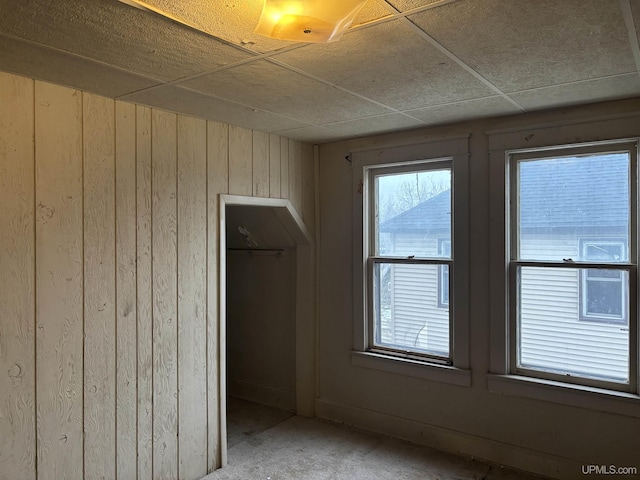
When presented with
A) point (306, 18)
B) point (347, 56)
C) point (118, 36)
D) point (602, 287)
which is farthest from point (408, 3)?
point (602, 287)

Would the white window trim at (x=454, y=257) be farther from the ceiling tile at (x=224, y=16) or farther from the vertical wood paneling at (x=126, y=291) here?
the ceiling tile at (x=224, y=16)

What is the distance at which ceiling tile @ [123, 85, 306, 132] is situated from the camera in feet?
8.39

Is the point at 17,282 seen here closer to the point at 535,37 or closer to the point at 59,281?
the point at 59,281

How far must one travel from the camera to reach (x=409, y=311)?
12.1 feet

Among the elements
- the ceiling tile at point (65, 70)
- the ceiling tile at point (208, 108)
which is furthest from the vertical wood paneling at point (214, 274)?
the ceiling tile at point (65, 70)

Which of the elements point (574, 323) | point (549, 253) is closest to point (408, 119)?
point (549, 253)

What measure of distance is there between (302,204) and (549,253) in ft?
6.15

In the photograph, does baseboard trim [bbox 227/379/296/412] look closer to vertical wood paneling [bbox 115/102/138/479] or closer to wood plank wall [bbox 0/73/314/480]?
wood plank wall [bbox 0/73/314/480]

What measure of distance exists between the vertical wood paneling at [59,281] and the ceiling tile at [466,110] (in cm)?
196

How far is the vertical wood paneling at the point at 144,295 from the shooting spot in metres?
2.78

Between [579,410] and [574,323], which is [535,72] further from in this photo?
[579,410]

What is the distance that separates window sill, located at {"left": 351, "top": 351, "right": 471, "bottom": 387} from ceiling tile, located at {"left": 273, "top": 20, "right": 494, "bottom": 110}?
6.12 feet

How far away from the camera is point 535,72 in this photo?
2.28 metres

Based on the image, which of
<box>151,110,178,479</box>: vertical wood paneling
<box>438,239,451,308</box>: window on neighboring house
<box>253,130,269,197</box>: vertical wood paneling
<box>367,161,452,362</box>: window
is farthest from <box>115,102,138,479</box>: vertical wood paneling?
<box>438,239,451,308</box>: window on neighboring house
